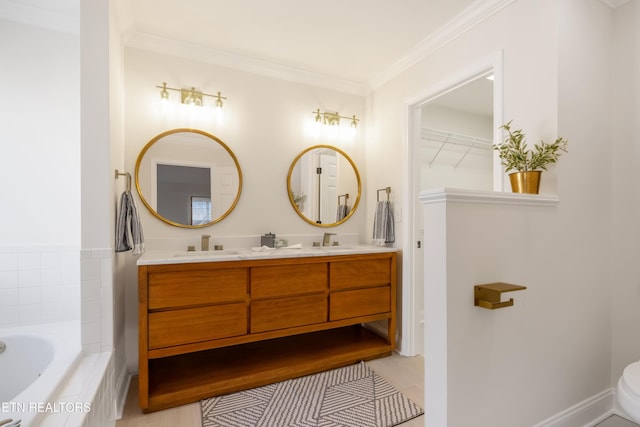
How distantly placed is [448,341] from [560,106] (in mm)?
1424

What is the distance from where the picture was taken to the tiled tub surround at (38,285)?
6.87 ft

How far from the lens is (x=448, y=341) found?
50.6 inches

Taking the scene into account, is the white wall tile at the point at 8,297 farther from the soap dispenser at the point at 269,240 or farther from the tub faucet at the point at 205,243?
the soap dispenser at the point at 269,240

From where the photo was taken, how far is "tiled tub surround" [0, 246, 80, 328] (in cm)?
209

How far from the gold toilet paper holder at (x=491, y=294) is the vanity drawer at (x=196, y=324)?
144 cm

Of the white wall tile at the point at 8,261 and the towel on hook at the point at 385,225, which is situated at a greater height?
the towel on hook at the point at 385,225

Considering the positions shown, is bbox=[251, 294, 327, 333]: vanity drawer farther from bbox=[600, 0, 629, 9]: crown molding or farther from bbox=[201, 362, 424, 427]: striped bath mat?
bbox=[600, 0, 629, 9]: crown molding

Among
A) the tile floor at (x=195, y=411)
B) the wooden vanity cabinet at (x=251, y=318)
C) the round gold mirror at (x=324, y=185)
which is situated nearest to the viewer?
the tile floor at (x=195, y=411)

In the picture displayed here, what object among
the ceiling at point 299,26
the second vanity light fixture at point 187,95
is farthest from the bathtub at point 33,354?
the ceiling at point 299,26

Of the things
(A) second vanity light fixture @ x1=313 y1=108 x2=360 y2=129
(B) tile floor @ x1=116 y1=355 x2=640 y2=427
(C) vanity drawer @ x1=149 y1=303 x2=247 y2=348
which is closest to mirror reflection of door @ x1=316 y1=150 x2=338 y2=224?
(A) second vanity light fixture @ x1=313 y1=108 x2=360 y2=129

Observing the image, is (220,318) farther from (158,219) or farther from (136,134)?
(136,134)

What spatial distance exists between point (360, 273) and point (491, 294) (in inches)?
50.7

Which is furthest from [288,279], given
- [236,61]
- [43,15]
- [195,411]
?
[43,15]

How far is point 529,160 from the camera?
1717 mm
